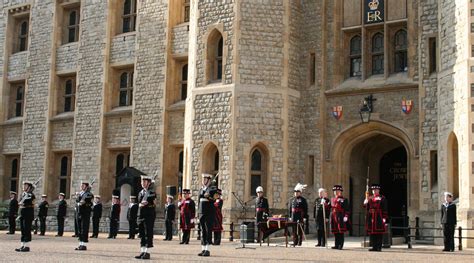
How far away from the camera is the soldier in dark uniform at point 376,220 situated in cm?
1677

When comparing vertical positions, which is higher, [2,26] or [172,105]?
[2,26]

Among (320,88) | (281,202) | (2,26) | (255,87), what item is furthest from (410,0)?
(2,26)

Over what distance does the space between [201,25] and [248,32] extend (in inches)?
69.2

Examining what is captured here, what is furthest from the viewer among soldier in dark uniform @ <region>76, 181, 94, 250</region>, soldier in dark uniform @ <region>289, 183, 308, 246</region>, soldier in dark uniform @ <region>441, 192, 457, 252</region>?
soldier in dark uniform @ <region>289, 183, 308, 246</region>

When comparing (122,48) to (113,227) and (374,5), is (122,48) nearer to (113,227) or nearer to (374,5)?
(113,227)

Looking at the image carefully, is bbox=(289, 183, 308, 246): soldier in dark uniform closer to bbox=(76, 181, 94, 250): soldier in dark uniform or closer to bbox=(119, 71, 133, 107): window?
bbox=(76, 181, 94, 250): soldier in dark uniform

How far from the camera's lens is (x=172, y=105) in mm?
25672

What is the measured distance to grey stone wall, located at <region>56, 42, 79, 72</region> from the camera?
29.3m

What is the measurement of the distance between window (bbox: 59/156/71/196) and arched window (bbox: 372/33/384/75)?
43.6 feet

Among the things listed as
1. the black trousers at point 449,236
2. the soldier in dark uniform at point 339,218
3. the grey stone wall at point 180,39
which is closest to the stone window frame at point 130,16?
the grey stone wall at point 180,39

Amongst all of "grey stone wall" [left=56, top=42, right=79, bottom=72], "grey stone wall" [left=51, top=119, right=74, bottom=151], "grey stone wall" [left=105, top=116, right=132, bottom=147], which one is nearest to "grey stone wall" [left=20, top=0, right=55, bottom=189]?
"grey stone wall" [left=51, top=119, right=74, bottom=151]

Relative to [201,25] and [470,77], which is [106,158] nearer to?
[201,25]

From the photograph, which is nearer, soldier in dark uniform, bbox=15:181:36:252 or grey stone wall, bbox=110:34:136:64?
soldier in dark uniform, bbox=15:181:36:252

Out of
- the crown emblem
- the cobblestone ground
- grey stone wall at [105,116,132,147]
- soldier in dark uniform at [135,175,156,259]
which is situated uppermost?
the crown emblem
